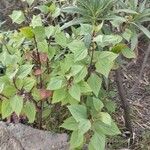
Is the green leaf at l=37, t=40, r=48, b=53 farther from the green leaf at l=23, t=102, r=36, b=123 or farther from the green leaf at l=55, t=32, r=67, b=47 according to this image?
the green leaf at l=23, t=102, r=36, b=123

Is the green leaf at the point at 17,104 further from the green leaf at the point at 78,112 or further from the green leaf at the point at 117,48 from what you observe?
the green leaf at the point at 117,48

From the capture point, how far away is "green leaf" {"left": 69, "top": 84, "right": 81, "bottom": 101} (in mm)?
1974

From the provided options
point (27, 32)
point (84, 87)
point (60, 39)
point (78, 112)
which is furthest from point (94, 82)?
point (27, 32)

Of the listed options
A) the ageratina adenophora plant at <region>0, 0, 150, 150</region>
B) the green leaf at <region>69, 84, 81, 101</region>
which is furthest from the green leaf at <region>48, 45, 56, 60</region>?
the green leaf at <region>69, 84, 81, 101</region>

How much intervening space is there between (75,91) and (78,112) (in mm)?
99

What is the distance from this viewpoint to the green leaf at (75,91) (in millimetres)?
1974

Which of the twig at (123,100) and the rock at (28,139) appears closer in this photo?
the rock at (28,139)

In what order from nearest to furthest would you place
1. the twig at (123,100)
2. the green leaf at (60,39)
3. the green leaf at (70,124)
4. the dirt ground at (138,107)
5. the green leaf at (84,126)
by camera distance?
the green leaf at (84,126) < the green leaf at (70,124) < the green leaf at (60,39) < the twig at (123,100) < the dirt ground at (138,107)

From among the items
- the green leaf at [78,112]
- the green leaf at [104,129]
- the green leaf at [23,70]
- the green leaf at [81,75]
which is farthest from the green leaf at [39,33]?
the green leaf at [104,129]

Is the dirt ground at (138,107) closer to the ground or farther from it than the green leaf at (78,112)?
closer to the ground

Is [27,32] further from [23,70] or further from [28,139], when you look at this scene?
[28,139]

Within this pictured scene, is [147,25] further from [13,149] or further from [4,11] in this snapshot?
[13,149]

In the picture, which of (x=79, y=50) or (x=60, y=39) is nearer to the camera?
(x=79, y=50)

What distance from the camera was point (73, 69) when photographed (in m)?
1.96
